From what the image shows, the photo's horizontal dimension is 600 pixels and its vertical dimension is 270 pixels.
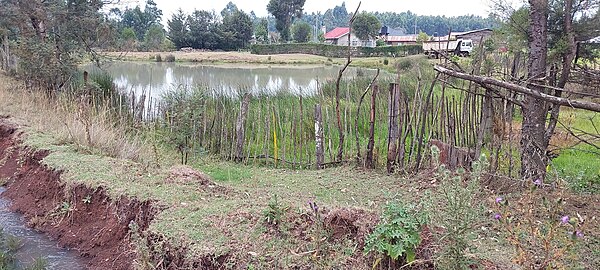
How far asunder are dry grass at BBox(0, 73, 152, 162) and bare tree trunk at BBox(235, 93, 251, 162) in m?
1.05

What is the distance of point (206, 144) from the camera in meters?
6.07

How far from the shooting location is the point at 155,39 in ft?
122

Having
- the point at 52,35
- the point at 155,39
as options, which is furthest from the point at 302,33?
the point at 52,35

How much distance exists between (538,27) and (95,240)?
3973 millimetres

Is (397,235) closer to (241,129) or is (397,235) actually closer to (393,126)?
(393,126)

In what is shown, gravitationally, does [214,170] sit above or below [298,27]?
below

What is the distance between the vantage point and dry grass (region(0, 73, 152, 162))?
530 cm

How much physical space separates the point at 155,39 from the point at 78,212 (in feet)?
116

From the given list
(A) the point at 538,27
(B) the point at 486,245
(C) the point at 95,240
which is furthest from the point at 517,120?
(C) the point at 95,240

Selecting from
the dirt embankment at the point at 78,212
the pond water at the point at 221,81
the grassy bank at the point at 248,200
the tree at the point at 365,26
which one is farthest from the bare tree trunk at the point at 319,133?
the tree at the point at 365,26

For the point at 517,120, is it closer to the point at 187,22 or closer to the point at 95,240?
the point at 95,240

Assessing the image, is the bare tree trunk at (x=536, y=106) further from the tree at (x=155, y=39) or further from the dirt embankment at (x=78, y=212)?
the tree at (x=155, y=39)

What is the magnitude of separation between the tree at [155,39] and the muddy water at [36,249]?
107 ft

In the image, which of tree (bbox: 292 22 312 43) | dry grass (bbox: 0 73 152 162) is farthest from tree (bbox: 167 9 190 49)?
dry grass (bbox: 0 73 152 162)
